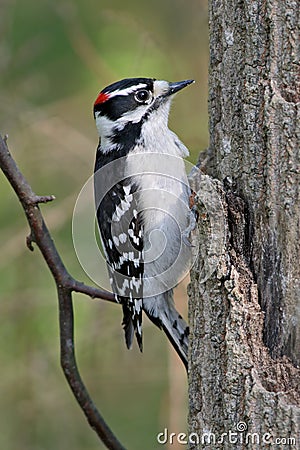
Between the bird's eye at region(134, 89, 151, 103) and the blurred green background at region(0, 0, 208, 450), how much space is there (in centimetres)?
87

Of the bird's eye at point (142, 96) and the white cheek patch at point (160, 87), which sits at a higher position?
the white cheek patch at point (160, 87)

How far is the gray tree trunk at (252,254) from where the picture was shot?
193 cm

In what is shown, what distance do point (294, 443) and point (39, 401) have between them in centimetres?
314

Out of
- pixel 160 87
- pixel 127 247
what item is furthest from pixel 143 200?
pixel 160 87

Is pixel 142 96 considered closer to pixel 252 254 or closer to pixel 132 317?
pixel 132 317

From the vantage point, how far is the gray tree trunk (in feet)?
6.35

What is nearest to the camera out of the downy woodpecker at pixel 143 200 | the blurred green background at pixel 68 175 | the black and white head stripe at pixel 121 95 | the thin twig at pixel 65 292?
the thin twig at pixel 65 292

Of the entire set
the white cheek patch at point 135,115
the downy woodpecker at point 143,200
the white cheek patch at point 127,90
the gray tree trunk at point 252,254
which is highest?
the white cheek patch at point 127,90

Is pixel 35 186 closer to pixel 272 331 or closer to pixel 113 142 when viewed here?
pixel 113 142

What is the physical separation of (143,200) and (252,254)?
1152 millimetres

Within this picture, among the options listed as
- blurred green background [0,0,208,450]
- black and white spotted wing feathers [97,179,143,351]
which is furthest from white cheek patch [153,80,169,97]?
blurred green background [0,0,208,450]

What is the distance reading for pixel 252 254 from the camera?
6.73 ft

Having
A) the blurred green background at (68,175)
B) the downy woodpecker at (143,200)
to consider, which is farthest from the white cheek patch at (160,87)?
the blurred green background at (68,175)

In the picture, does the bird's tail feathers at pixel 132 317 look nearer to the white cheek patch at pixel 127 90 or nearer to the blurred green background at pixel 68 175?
the white cheek patch at pixel 127 90
